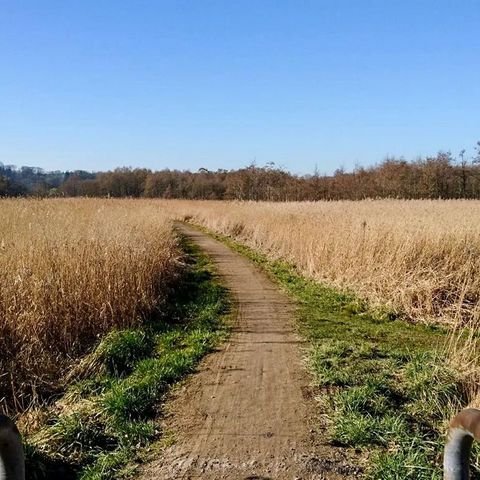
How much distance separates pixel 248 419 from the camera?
4645 mm

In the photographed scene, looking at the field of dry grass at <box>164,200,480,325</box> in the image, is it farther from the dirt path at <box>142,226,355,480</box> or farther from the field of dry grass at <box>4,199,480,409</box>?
the dirt path at <box>142,226,355,480</box>

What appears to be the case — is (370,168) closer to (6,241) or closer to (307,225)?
(307,225)

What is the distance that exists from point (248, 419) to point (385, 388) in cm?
150

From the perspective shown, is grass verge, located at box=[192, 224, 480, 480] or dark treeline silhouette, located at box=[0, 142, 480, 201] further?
dark treeline silhouette, located at box=[0, 142, 480, 201]

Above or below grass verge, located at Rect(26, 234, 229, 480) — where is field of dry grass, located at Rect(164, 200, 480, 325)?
above

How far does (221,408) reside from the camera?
4.93 metres

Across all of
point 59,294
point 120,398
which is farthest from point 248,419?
point 59,294

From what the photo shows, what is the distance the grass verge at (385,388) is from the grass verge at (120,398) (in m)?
1.54

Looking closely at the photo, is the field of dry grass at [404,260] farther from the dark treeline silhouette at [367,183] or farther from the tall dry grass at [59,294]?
the dark treeline silhouette at [367,183]

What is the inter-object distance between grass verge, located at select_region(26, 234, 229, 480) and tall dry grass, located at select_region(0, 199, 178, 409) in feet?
1.42

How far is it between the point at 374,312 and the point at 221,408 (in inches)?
191

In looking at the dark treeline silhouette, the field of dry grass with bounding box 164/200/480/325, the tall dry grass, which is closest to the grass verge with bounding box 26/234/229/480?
the tall dry grass

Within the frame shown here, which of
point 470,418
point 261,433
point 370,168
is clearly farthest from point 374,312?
point 370,168

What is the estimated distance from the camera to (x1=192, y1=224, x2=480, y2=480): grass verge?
3982mm
